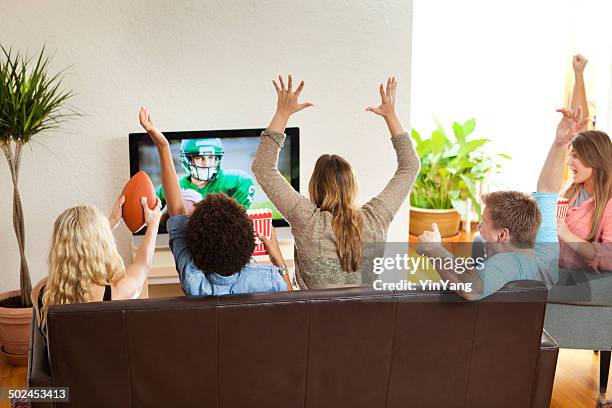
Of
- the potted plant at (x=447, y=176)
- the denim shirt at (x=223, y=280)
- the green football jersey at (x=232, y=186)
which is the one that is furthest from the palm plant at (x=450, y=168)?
the denim shirt at (x=223, y=280)

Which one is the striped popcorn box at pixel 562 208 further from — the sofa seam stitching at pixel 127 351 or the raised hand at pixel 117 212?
the sofa seam stitching at pixel 127 351

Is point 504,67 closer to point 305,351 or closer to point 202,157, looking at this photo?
point 202,157

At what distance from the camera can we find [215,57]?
4238 millimetres

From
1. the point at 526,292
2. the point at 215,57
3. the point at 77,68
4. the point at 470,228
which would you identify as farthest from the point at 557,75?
the point at 526,292

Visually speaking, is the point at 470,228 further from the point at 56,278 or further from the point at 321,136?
the point at 56,278

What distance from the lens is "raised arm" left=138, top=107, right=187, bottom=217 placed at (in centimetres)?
261

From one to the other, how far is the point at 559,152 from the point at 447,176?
104 inches

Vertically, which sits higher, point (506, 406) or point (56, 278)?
point (56, 278)

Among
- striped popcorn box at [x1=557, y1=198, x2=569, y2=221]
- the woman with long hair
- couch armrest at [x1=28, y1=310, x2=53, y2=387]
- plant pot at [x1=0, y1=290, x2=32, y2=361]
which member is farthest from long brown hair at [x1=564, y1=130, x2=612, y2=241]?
plant pot at [x1=0, y1=290, x2=32, y2=361]

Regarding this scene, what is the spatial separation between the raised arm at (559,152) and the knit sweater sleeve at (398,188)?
769 millimetres

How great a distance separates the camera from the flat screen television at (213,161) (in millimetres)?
4137

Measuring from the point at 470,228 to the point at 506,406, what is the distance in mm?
3953

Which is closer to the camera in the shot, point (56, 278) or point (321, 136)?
point (56, 278)

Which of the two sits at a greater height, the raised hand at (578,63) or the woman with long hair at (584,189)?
the raised hand at (578,63)
